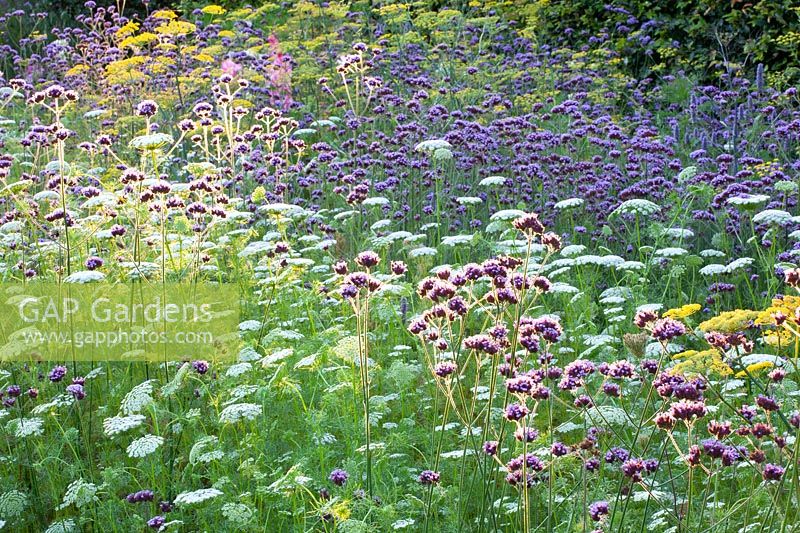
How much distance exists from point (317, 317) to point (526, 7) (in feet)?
24.9

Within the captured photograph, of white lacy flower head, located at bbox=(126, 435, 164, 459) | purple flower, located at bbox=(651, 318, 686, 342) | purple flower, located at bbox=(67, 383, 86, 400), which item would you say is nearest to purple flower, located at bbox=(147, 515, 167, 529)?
white lacy flower head, located at bbox=(126, 435, 164, 459)

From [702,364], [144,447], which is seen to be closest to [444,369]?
[702,364]

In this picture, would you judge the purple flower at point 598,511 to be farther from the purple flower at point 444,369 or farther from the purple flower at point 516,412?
the purple flower at point 444,369

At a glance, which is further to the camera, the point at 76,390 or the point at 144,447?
the point at 76,390

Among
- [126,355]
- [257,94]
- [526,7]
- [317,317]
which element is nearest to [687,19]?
[526,7]

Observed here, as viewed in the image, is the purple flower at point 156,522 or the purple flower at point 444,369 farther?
the purple flower at point 156,522

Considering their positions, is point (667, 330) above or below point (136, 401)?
above

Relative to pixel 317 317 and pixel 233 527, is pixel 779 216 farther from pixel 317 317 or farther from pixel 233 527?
pixel 233 527

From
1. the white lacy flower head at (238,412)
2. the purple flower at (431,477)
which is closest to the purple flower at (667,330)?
the purple flower at (431,477)

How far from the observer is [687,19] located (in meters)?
10.7

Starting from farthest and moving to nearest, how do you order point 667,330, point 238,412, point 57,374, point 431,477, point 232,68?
point 232,68
point 57,374
point 238,412
point 431,477
point 667,330

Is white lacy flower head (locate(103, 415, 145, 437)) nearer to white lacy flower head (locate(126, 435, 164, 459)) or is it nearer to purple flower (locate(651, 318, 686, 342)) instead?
Answer: white lacy flower head (locate(126, 435, 164, 459))

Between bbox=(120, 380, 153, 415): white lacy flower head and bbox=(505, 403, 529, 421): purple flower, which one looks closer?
bbox=(505, 403, 529, 421): purple flower

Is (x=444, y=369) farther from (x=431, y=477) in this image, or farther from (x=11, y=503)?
(x=11, y=503)
